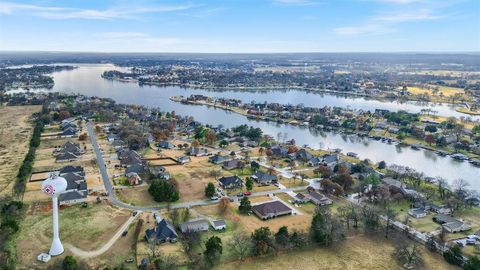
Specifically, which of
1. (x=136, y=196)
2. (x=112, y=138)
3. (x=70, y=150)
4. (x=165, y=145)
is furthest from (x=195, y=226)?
(x=112, y=138)

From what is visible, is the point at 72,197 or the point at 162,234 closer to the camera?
the point at 162,234

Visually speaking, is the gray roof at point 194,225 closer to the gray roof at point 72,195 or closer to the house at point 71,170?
the gray roof at point 72,195

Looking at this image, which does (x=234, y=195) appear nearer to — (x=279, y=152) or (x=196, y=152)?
(x=196, y=152)

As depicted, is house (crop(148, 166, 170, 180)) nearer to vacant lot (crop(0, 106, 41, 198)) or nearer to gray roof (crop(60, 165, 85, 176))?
gray roof (crop(60, 165, 85, 176))

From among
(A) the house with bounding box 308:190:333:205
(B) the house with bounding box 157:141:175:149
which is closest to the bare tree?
(A) the house with bounding box 308:190:333:205

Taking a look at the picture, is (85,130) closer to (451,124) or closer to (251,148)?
(251,148)

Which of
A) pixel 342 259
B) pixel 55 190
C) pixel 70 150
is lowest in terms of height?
pixel 342 259

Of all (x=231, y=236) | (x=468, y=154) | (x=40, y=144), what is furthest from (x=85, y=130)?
(x=468, y=154)
